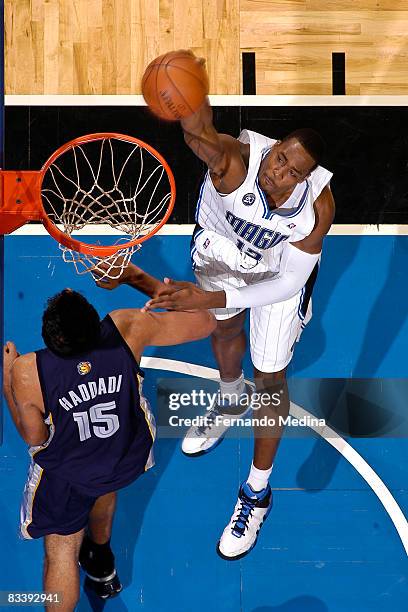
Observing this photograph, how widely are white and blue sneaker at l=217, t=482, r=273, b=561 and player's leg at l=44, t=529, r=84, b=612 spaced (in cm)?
74

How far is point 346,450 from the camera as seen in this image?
4.22m

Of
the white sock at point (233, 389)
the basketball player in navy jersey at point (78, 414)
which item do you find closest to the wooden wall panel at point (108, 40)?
the basketball player in navy jersey at point (78, 414)

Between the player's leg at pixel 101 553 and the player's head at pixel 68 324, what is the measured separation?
1.04 metres

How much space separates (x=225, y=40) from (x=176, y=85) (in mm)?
1239

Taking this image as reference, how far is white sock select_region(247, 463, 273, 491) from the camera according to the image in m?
4.11

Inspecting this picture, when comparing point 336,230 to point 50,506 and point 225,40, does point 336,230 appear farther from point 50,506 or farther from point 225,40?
point 50,506

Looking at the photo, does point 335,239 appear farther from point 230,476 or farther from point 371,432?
point 230,476

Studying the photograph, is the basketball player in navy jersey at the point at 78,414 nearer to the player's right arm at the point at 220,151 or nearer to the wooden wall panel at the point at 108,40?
the player's right arm at the point at 220,151

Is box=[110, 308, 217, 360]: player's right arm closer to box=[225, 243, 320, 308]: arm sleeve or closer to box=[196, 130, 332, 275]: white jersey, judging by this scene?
box=[225, 243, 320, 308]: arm sleeve

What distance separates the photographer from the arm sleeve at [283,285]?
380 cm

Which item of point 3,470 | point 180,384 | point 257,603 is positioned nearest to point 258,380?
point 180,384

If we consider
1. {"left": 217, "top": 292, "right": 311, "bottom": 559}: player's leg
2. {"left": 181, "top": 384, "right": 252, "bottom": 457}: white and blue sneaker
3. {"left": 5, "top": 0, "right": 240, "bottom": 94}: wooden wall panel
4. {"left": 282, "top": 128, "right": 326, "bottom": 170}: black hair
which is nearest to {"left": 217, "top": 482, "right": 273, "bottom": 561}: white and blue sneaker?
{"left": 217, "top": 292, "right": 311, "bottom": 559}: player's leg

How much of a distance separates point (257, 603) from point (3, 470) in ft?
4.75

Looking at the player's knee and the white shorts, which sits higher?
the white shorts
